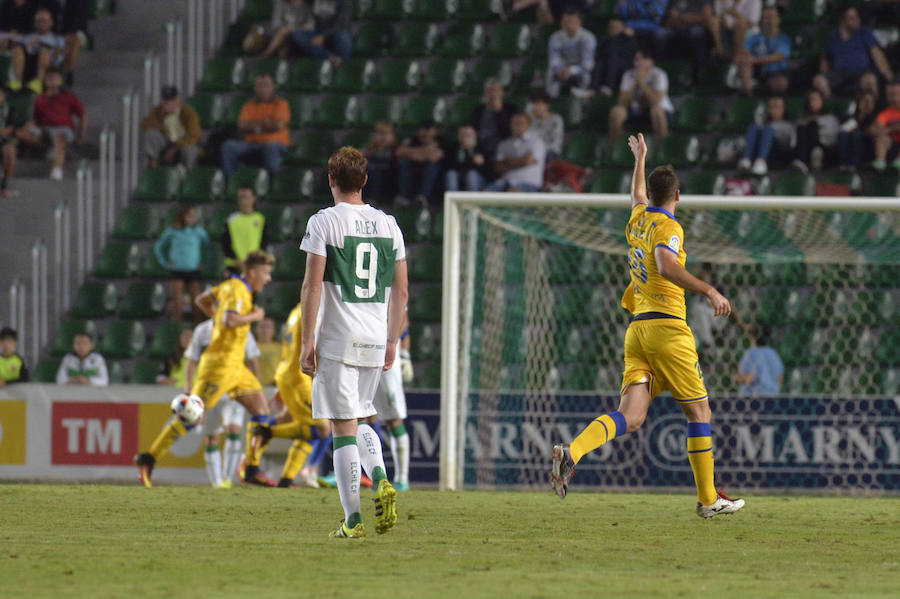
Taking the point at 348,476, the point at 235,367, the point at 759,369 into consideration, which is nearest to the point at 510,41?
the point at 759,369

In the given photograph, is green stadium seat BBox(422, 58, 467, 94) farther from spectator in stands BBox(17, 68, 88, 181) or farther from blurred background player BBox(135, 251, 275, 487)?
blurred background player BBox(135, 251, 275, 487)

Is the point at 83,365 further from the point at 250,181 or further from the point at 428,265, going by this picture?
the point at 428,265

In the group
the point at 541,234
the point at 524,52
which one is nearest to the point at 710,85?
the point at 524,52

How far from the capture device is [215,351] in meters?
12.5

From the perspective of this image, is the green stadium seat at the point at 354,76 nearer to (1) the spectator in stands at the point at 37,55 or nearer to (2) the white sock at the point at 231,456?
(1) the spectator in stands at the point at 37,55

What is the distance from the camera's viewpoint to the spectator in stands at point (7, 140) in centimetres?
1773

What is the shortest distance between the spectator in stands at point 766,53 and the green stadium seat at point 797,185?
160 centimetres

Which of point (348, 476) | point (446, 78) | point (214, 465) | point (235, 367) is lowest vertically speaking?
point (214, 465)

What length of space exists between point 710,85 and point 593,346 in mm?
5005

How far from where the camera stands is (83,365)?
1526cm

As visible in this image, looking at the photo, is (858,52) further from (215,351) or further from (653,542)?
(653,542)

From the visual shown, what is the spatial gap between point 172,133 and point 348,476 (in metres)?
11.7

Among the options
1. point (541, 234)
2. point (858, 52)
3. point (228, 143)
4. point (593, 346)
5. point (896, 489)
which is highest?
point (858, 52)

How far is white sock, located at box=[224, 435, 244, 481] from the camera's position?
44.5ft
